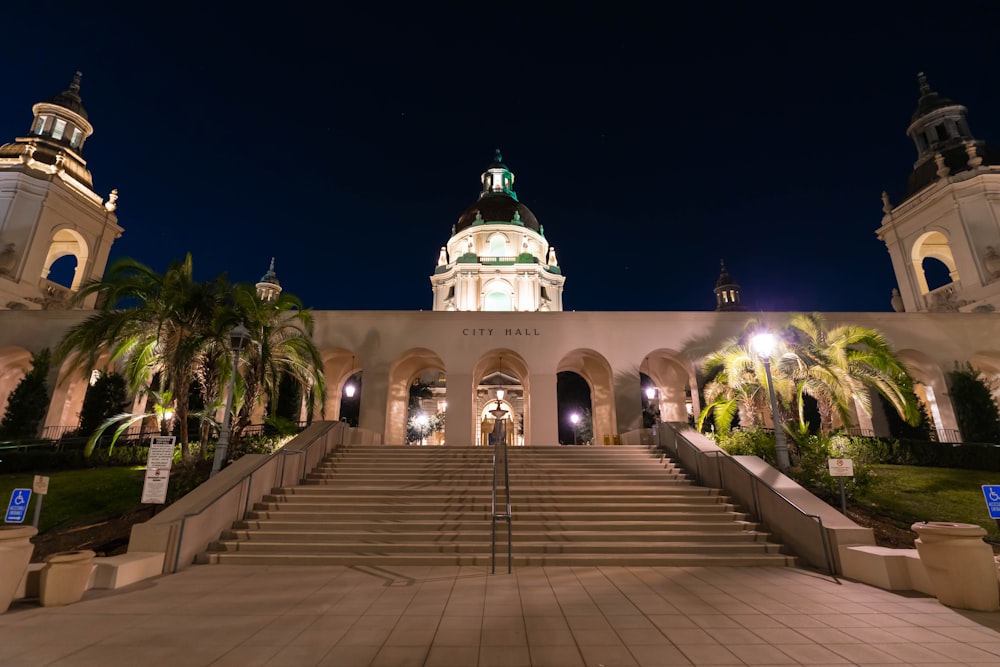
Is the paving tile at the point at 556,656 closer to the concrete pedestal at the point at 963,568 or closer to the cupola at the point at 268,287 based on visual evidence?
the concrete pedestal at the point at 963,568

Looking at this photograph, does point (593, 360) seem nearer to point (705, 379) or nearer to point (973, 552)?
point (705, 379)

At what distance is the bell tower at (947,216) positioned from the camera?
83.5ft

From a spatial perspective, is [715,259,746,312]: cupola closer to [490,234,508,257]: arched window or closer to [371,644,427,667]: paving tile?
[490,234,508,257]: arched window

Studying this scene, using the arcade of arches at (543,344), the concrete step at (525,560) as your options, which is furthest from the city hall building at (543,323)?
the concrete step at (525,560)

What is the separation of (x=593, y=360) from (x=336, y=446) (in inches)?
563

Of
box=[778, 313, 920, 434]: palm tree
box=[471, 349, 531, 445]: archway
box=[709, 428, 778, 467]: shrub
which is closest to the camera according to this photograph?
box=[709, 428, 778, 467]: shrub

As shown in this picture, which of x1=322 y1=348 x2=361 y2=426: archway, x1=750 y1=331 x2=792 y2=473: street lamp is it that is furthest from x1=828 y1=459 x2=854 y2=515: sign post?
x1=322 y1=348 x2=361 y2=426: archway

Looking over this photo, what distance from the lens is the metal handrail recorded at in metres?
7.87

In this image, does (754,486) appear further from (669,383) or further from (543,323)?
(669,383)

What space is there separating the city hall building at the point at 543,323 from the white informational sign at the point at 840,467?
9.38 m

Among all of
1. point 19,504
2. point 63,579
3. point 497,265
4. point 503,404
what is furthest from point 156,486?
point 497,265

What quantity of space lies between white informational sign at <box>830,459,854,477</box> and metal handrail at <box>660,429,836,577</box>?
48.4 inches

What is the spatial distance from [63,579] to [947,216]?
130 ft

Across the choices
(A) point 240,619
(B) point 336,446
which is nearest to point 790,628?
(A) point 240,619
